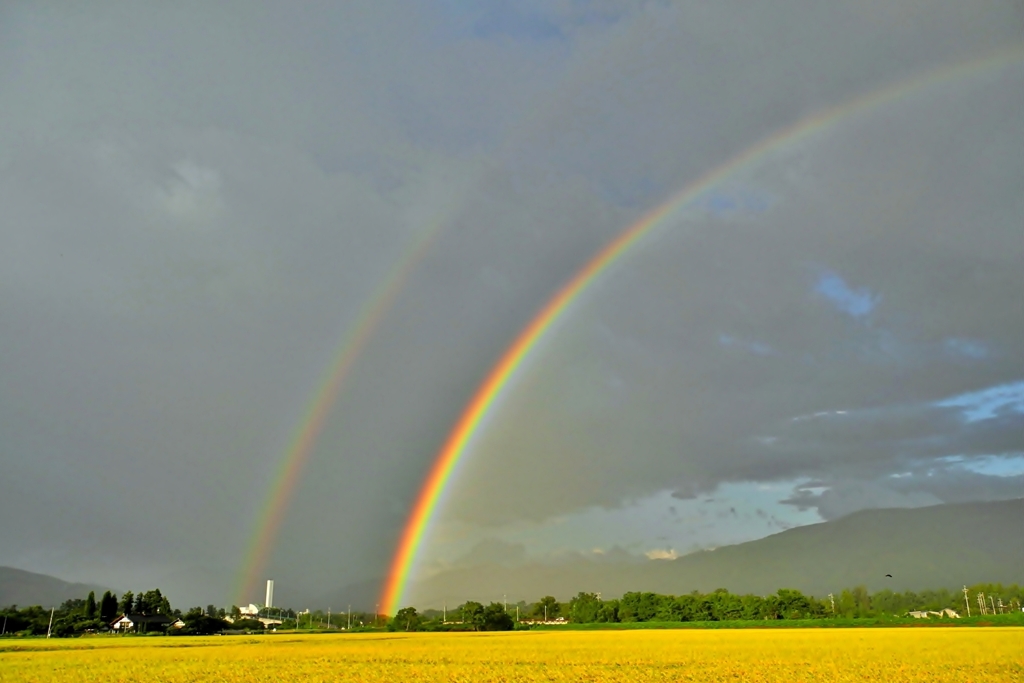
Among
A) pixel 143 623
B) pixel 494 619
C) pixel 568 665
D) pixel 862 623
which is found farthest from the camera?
pixel 143 623

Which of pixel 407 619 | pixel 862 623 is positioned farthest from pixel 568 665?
pixel 407 619

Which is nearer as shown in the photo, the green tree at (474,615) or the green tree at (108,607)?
the green tree at (474,615)

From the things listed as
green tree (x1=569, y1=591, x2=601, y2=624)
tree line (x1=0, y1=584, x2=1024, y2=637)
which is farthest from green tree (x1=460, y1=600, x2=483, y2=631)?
green tree (x1=569, y1=591, x2=601, y2=624)

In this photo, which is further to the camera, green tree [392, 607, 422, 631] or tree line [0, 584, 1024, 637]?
green tree [392, 607, 422, 631]

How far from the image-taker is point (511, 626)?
13850 cm

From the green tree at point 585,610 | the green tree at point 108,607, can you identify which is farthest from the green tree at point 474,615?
the green tree at point 108,607

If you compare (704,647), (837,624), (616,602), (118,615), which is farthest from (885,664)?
(118,615)

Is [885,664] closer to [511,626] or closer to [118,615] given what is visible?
[511,626]

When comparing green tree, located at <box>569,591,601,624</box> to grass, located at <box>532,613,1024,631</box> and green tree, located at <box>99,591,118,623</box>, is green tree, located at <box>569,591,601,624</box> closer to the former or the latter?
grass, located at <box>532,613,1024,631</box>

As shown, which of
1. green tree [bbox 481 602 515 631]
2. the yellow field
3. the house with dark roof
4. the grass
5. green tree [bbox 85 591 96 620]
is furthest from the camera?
green tree [bbox 85 591 96 620]

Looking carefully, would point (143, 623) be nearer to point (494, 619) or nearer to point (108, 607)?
point (108, 607)

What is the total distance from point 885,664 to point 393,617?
146 m

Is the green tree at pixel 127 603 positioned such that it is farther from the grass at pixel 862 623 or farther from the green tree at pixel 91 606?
the grass at pixel 862 623

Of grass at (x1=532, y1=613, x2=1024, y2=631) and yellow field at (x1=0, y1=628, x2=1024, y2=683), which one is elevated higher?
yellow field at (x1=0, y1=628, x2=1024, y2=683)
